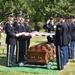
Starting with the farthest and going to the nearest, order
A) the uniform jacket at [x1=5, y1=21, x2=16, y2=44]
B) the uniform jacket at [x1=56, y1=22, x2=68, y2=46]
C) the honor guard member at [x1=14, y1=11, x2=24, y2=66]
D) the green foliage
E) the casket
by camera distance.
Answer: the green foliage
the honor guard member at [x1=14, y1=11, x2=24, y2=66]
the casket
the uniform jacket at [x1=5, y1=21, x2=16, y2=44]
the uniform jacket at [x1=56, y1=22, x2=68, y2=46]

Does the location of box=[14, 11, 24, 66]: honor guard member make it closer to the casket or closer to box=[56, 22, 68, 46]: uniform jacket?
the casket

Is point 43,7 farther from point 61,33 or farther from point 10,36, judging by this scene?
point 61,33

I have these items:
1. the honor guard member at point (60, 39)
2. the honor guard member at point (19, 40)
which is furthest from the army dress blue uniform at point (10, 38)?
the honor guard member at point (60, 39)

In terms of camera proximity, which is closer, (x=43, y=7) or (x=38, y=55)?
(x=38, y=55)

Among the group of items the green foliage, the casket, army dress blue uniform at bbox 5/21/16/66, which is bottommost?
the casket

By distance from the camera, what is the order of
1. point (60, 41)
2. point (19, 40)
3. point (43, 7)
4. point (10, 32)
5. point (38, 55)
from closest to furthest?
1. point (60, 41)
2. point (10, 32)
3. point (38, 55)
4. point (19, 40)
5. point (43, 7)

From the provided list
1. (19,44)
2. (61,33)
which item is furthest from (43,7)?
(61,33)

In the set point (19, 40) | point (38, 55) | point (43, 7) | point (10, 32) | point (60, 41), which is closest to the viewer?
point (60, 41)

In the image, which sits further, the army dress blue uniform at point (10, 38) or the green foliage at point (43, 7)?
the green foliage at point (43, 7)

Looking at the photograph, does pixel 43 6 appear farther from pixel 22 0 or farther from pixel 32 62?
pixel 32 62

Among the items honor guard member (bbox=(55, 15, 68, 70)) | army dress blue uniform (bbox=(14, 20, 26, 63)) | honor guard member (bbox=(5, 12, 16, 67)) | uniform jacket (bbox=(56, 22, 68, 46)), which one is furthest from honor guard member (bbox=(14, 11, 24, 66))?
uniform jacket (bbox=(56, 22, 68, 46))

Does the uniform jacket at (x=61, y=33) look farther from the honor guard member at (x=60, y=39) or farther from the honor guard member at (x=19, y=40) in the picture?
the honor guard member at (x=19, y=40)

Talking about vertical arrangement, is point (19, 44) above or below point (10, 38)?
below

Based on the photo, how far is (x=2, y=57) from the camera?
524 inches
